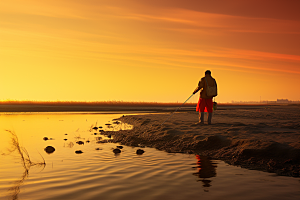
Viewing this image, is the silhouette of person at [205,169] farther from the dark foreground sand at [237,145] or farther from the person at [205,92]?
the person at [205,92]

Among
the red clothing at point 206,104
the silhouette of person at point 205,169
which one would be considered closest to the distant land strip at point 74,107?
the red clothing at point 206,104

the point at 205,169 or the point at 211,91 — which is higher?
the point at 211,91

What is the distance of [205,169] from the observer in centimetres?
793

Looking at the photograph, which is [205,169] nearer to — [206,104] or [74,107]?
[206,104]

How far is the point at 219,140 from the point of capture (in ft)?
35.5

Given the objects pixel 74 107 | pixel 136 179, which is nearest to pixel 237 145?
pixel 136 179

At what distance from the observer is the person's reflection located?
22.2ft

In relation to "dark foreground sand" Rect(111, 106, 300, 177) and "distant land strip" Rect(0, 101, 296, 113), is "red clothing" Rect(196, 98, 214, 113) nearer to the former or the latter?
"dark foreground sand" Rect(111, 106, 300, 177)

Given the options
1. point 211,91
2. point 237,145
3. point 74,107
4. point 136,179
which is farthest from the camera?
point 74,107

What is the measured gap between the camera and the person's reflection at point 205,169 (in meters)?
6.76

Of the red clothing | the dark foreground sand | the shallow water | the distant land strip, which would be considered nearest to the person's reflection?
the shallow water

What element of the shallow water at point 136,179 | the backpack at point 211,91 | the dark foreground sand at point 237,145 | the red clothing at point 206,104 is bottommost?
the shallow water at point 136,179

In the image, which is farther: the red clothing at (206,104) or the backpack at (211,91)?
the red clothing at (206,104)

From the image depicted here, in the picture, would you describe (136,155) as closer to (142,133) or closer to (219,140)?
(219,140)
